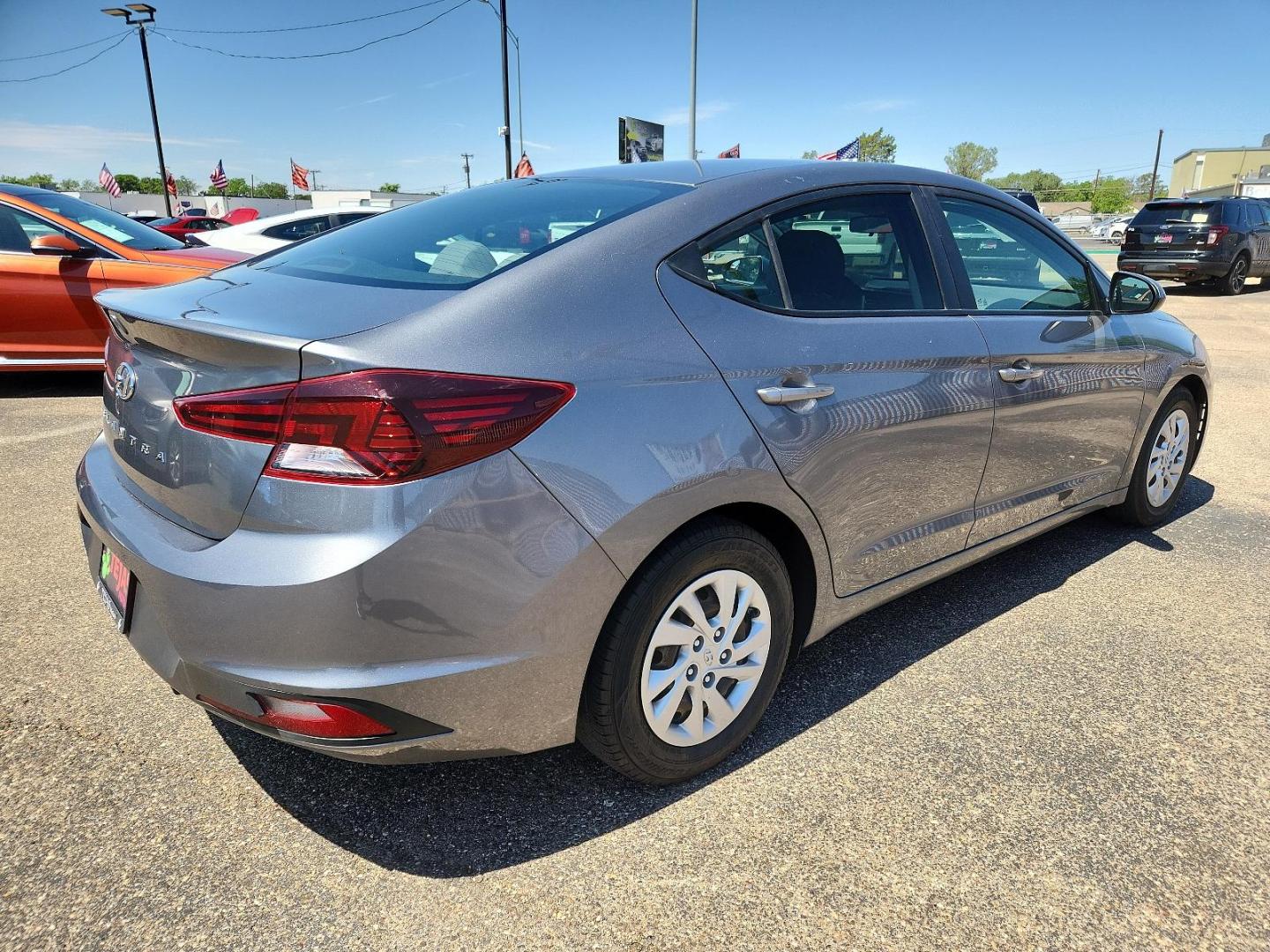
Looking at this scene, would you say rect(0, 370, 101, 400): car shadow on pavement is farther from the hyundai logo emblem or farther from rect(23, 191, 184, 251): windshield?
the hyundai logo emblem

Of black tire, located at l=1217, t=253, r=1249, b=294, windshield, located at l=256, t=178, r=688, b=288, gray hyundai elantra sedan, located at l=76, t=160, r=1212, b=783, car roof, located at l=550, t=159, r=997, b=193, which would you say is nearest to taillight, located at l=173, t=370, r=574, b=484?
gray hyundai elantra sedan, located at l=76, t=160, r=1212, b=783

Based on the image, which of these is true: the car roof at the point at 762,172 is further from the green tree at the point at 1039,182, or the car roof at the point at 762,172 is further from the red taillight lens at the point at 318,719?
the green tree at the point at 1039,182

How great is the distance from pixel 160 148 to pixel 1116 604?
3464cm

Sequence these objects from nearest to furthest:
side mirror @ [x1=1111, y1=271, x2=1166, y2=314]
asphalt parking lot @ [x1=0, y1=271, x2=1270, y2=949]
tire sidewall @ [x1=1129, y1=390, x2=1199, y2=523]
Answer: asphalt parking lot @ [x1=0, y1=271, x2=1270, y2=949], side mirror @ [x1=1111, y1=271, x2=1166, y2=314], tire sidewall @ [x1=1129, y1=390, x2=1199, y2=523]

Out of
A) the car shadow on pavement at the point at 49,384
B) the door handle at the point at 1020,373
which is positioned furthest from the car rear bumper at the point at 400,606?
the car shadow on pavement at the point at 49,384

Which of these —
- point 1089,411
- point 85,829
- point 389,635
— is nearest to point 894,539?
point 1089,411

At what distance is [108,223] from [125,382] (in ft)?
18.9

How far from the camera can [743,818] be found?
219cm

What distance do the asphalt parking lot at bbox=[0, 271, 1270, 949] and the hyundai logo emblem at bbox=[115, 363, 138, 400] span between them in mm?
965

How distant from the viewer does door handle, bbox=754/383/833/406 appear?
2193mm

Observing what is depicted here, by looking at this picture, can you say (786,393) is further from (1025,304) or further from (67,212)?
(67,212)

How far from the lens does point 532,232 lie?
2.26 metres

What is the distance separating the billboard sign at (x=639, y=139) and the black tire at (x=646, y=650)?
28.4 m

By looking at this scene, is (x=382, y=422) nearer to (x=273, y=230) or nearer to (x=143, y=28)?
(x=273, y=230)
